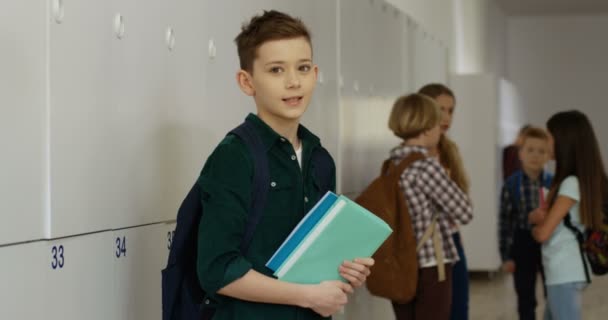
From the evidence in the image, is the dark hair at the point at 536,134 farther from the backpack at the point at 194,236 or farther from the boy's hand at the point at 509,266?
the backpack at the point at 194,236

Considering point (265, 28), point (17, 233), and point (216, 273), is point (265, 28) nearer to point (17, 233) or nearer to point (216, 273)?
point (216, 273)

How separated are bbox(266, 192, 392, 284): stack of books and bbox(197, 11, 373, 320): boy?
30mm

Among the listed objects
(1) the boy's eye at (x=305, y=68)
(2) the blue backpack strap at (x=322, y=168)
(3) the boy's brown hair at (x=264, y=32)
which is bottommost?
(2) the blue backpack strap at (x=322, y=168)

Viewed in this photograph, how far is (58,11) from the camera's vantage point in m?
2.03

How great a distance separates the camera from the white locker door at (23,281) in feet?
6.06

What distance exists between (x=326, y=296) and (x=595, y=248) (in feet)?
7.95

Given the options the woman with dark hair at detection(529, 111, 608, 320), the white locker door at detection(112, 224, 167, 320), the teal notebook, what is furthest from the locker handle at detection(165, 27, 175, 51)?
the woman with dark hair at detection(529, 111, 608, 320)

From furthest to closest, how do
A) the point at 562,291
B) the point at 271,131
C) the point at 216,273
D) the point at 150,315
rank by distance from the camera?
the point at 562,291 < the point at 150,315 < the point at 271,131 < the point at 216,273

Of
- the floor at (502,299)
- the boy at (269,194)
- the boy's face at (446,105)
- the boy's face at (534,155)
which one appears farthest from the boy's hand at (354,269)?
the floor at (502,299)

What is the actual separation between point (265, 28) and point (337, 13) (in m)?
2.62

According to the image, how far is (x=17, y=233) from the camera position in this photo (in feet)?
6.14

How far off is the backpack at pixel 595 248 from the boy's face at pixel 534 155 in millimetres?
1281

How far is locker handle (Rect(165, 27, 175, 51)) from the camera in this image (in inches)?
104

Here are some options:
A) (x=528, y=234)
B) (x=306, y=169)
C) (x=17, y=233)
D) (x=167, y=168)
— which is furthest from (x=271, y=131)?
(x=528, y=234)
